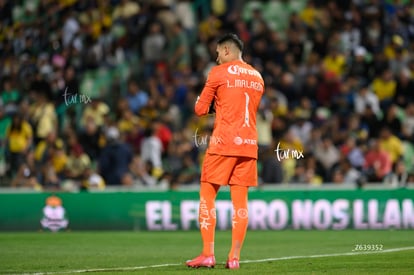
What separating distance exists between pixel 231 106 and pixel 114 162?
11465 mm

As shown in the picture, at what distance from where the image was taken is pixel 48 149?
23516 mm

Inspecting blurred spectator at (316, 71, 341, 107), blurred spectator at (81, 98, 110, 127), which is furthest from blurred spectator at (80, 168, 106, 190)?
blurred spectator at (316, 71, 341, 107)

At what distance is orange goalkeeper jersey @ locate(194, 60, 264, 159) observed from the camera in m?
11.7

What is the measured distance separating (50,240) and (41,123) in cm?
679

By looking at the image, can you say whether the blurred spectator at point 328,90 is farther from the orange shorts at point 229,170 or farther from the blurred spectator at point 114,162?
the orange shorts at point 229,170

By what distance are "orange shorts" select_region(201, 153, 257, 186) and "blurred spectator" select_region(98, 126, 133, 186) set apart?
11.1 metres

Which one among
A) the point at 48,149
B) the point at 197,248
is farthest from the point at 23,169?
the point at 197,248

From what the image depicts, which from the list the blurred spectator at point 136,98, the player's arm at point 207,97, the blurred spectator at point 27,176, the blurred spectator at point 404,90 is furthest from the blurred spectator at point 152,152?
the player's arm at point 207,97

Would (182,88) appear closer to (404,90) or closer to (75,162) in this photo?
(75,162)

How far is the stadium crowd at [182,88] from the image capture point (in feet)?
75.7

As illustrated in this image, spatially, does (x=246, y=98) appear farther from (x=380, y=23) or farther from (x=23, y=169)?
(x=380, y=23)

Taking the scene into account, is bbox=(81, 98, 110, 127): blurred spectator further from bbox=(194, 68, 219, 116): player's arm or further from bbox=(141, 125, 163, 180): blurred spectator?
bbox=(194, 68, 219, 116): player's arm

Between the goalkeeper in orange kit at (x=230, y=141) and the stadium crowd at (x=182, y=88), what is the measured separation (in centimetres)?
1004

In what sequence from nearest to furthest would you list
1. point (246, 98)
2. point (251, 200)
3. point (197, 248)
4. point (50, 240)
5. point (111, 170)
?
→ point (246, 98), point (197, 248), point (50, 240), point (251, 200), point (111, 170)
